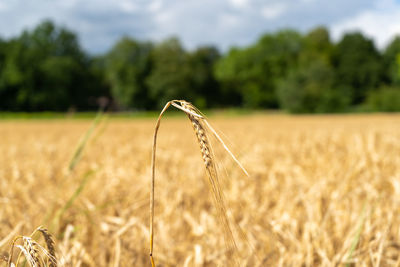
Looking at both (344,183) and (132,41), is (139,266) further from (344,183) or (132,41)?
(132,41)

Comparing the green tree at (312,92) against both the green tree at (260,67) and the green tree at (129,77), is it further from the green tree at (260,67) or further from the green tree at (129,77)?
the green tree at (129,77)

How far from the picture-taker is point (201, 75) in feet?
223

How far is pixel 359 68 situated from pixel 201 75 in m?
26.7

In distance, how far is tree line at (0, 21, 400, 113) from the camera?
51844mm

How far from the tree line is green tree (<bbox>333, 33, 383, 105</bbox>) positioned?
0.54 ft

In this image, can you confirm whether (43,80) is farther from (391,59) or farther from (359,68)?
(391,59)

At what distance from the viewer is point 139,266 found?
1479 mm

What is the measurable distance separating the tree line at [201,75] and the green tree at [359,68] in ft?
0.54

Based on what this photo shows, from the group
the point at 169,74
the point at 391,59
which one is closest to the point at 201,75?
the point at 169,74

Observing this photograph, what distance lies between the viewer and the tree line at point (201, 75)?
170 feet

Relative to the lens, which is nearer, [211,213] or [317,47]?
[211,213]

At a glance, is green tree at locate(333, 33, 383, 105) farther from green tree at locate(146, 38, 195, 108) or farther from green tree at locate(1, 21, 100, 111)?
green tree at locate(1, 21, 100, 111)

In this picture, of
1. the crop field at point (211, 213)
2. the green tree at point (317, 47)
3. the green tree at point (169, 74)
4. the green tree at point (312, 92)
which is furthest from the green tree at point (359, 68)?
the crop field at point (211, 213)

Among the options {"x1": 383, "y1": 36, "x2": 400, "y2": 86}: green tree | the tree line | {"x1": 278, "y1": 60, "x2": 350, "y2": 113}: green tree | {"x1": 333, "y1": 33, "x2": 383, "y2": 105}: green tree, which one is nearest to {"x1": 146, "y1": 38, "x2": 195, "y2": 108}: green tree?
the tree line
